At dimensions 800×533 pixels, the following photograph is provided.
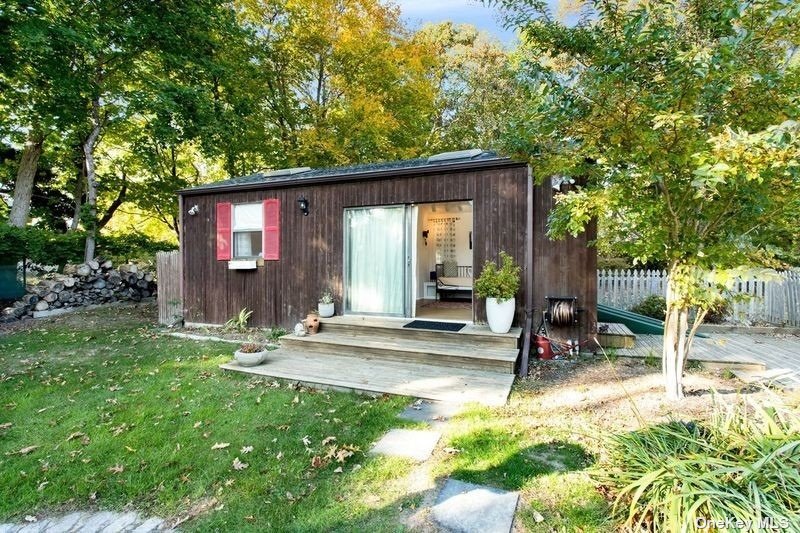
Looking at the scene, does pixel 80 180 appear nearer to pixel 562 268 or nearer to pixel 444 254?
pixel 444 254

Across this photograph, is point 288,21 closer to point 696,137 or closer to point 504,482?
point 696,137

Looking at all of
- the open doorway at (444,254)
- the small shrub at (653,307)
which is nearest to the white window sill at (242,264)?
the open doorway at (444,254)

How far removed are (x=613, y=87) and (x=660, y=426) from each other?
240 cm

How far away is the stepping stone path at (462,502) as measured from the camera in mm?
1985

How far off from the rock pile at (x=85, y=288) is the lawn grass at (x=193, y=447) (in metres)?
4.33

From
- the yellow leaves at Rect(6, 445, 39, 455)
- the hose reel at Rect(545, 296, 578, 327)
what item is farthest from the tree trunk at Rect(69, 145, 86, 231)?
the hose reel at Rect(545, 296, 578, 327)

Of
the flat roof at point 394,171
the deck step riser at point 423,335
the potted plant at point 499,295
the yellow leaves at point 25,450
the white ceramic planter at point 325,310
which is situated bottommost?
the yellow leaves at point 25,450

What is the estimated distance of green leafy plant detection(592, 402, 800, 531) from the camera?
1.66 metres

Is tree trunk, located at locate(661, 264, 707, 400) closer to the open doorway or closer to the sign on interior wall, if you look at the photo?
the open doorway

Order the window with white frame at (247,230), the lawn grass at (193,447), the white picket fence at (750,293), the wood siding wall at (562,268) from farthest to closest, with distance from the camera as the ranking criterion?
the window with white frame at (247,230), the white picket fence at (750,293), the wood siding wall at (562,268), the lawn grass at (193,447)

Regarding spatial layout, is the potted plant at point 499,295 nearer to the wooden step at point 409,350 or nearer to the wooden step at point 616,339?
the wooden step at point 409,350

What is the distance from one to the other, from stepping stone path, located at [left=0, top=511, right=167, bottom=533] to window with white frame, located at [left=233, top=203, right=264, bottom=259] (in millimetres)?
5464

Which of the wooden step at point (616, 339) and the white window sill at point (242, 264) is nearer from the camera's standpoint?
the wooden step at point (616, 339)

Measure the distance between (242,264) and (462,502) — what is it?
6.25 m
